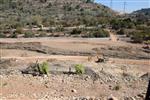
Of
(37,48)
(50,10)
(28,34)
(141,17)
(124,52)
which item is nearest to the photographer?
(124,52)

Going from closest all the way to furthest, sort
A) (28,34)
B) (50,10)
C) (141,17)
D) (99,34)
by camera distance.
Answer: (28,34), (99,34), (50,10), (141,17)

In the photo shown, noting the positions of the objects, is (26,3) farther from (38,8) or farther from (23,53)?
(23,53)

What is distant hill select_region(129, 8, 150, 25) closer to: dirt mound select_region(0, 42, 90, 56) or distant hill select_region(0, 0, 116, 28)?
distant hill select_region(0, 0, 116, 28)

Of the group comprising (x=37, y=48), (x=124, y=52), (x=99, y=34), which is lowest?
(x=99, y=34)

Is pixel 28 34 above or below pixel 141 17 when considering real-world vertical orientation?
above

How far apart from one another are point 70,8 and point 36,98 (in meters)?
84.9

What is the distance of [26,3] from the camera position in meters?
101

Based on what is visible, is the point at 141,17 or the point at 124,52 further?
the point at 141,17

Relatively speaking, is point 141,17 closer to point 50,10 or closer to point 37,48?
point 50,10

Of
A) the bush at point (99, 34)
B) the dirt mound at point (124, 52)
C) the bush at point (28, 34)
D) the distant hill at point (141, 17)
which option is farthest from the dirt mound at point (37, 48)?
the distant hill at point (141, 17)

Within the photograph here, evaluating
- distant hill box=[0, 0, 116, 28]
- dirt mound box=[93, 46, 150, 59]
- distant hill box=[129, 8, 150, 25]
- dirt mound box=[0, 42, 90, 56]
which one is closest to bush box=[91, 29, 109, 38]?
dirt mound box=[93, 46, 150, 59]

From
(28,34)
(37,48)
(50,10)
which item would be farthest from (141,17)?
(37,48)

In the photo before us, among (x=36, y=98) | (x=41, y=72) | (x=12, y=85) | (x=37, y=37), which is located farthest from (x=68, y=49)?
(x=36, y=98)

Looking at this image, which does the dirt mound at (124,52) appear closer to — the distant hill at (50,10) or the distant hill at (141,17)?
the distant hill at (141,17)
